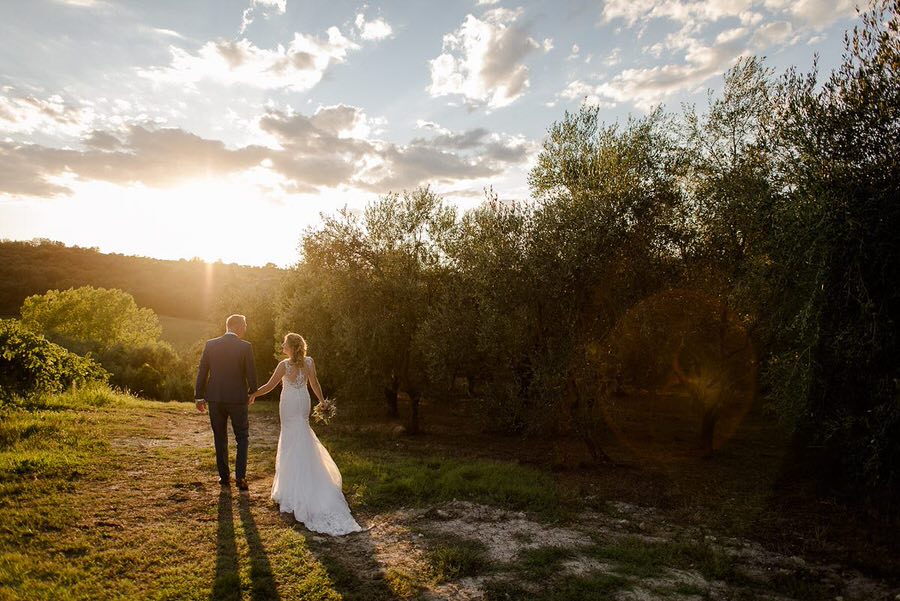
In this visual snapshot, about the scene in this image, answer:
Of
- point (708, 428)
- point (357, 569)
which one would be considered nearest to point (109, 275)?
point (708, 428)

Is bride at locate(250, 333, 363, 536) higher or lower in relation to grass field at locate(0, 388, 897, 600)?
higher

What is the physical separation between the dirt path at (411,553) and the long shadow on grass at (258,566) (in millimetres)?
20

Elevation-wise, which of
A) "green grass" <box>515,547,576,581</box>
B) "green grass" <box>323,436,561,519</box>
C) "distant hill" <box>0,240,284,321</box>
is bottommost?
"green grass" <box>323,436,561,519</box>

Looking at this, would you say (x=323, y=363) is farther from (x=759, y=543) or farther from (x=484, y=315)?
(x=759, y=543)

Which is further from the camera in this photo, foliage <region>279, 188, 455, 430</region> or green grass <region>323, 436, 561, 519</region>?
foliage <region>279, 188, 455, 430</region>

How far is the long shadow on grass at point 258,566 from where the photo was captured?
20.5ft

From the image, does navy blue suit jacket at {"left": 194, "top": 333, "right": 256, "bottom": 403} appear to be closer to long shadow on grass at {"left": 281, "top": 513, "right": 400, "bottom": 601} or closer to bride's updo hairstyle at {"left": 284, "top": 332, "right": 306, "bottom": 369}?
bride's updo hairstyle at {"left": 284, "top": 332, "right": 306, "bottom": 369}

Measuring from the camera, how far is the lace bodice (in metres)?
10.3

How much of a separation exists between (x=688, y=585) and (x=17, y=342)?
18806mm

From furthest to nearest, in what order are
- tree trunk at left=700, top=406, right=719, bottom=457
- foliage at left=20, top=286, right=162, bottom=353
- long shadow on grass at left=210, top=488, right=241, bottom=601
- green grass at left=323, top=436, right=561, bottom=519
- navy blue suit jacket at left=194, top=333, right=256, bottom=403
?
foliage at left=20, top=286, right=162, bottom=353, tree trunk at left=700, top=406, right=719, bottom=457, green grass at left=323, top=436, right=561, bottom=519, navy blue suit jacket at left=194, top=333, right=256, bottom=403, long shadow on grass at left=210, top=488, right=241, bottom=601

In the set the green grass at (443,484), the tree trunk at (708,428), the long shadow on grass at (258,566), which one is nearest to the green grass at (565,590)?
the long shadow on grass at (258,566)

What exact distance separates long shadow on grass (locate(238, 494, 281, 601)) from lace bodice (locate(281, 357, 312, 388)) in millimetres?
2449

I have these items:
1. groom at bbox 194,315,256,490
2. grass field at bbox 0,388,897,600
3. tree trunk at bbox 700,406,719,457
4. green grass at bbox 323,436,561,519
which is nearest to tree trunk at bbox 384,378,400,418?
green grass at bbox 323,436,561,519

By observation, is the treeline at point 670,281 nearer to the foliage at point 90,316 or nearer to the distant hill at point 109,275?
A: the foliage at point 90,316
